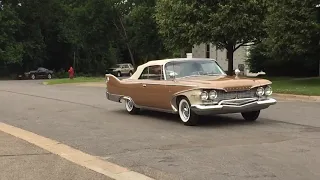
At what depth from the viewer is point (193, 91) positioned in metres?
10.9

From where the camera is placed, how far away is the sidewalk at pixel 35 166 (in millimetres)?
6586

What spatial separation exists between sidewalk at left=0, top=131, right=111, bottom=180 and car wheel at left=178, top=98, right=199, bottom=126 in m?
3.80

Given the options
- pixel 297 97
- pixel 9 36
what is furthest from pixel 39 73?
pixel 297 97

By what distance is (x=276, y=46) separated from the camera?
79.9 feet

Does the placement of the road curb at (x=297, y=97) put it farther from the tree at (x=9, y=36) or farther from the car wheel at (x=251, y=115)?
the tree at (x=9, y=36)

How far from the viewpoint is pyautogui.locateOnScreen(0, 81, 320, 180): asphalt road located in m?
6.88

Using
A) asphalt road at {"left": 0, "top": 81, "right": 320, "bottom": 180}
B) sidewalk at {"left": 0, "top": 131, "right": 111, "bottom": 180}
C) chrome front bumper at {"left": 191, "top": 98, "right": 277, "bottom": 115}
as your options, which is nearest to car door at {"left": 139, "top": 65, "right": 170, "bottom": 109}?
asphalt road at {"left": 0, "top": 81, "right": 320, "bottom": 180}

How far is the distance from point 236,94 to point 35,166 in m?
5.32

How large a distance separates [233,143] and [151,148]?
1.53 m

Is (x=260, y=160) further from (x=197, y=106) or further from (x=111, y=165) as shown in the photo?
(x=197, y=106)

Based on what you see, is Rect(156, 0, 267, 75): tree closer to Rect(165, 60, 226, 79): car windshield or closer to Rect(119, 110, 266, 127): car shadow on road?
Rect(119, 110, 266, 127): car shadow on road

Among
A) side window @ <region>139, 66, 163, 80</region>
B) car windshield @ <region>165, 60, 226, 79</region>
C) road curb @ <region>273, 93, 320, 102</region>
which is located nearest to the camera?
car windshield @ <region>165, 60, 226, 79</region>

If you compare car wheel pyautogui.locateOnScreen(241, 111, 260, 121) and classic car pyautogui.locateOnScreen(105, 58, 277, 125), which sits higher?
classic car pyautogui.locateOnScreen(105, 58, 277, 125)

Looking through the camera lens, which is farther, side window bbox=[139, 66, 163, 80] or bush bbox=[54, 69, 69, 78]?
bush bbox=[54, 69, 69, 78]
